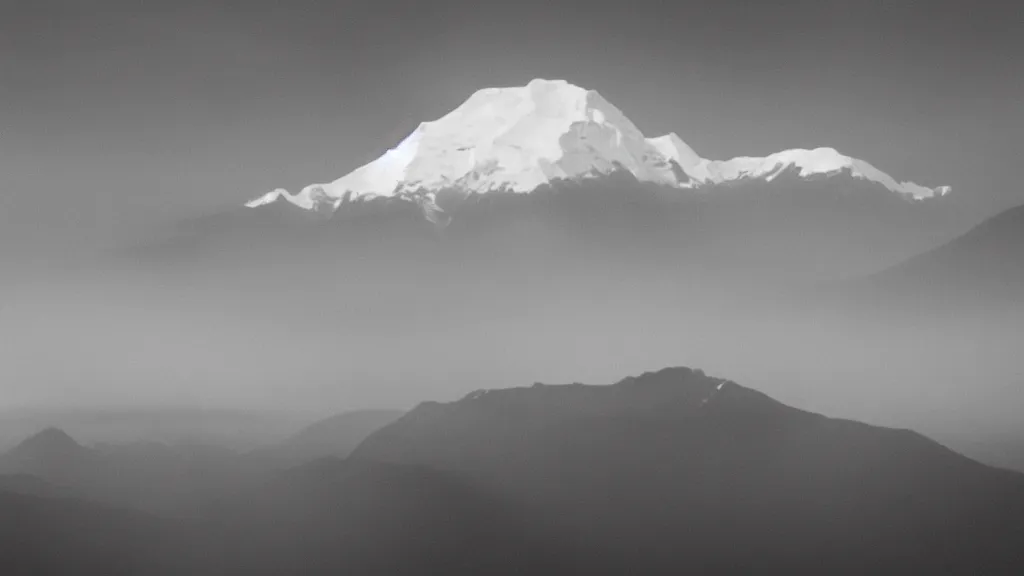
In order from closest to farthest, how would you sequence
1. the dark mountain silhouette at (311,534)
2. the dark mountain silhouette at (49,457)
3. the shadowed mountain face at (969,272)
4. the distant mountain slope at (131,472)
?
the dark mountain silhouette at (311,534) → the shadowed mountain face at (969,272) → the distant mountain slope at (131,472) → the dark mountain silhouette at (49,457)

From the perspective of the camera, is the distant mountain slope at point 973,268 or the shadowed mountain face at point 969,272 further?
the distant mountain slope at point 973,268

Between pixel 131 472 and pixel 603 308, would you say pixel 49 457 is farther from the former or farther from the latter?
pixel 603 308

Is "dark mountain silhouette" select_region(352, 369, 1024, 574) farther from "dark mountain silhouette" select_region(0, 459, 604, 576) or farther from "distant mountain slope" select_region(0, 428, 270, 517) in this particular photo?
"distant mountain slope" select_region(0, 428, 270, 517)

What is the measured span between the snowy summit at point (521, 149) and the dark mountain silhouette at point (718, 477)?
43.2 m

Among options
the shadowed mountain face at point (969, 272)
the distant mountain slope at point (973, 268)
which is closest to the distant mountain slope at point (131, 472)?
the shadowed mountain face at point (969, 272)

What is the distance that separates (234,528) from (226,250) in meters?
28.6

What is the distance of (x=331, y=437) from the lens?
51750 mm

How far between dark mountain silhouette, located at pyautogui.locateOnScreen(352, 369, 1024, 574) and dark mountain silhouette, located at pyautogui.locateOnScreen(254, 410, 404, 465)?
722 mm

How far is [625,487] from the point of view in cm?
5125

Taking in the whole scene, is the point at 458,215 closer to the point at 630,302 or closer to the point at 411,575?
the point at 630,302

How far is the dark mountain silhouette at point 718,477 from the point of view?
4366cm

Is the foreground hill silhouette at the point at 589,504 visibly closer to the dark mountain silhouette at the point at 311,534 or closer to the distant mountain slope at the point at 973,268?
the dark mountain silhouette at the point at 311,534

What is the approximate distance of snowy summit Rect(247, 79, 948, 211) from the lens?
340ft

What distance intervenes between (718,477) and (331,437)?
2070 centimetres
